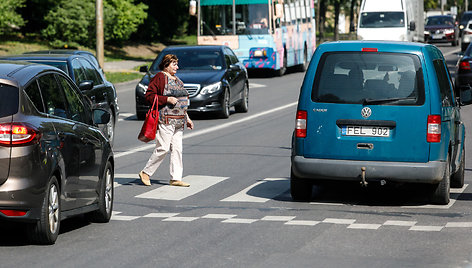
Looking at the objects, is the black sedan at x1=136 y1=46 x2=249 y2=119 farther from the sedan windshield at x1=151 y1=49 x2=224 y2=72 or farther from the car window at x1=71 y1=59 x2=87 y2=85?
the car window at x1=71 y1=59 x2=87 y2=85

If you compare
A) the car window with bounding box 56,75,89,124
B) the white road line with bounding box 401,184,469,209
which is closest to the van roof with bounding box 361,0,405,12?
the white road line with bounding box 401,184,469,209

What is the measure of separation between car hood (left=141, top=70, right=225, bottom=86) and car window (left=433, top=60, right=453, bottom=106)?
11.2m

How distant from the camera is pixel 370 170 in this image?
1113 centimetres

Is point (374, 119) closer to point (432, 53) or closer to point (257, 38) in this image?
point (432, 53)

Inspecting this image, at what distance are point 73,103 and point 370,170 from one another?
3.17m

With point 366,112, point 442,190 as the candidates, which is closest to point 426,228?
point 442,190

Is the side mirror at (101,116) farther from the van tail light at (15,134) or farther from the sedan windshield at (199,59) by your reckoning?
the sedan windshield at (199,59)

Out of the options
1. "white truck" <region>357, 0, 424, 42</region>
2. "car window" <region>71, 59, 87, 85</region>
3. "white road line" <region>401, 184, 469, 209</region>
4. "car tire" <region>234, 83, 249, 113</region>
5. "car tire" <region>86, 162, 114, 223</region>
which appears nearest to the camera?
"car tire" <region>86, 162, 114, 223</region>

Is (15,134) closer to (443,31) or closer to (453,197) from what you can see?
(453,197)

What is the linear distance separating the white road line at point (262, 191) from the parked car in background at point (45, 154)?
7.55 feet

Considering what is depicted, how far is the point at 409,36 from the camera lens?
48.2 metres

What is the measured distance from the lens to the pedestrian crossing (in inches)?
472

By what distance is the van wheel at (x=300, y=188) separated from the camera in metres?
11.7

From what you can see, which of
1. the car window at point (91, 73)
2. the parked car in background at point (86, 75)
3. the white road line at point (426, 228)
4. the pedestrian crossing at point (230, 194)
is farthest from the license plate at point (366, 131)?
the car window at point (91, 73)
